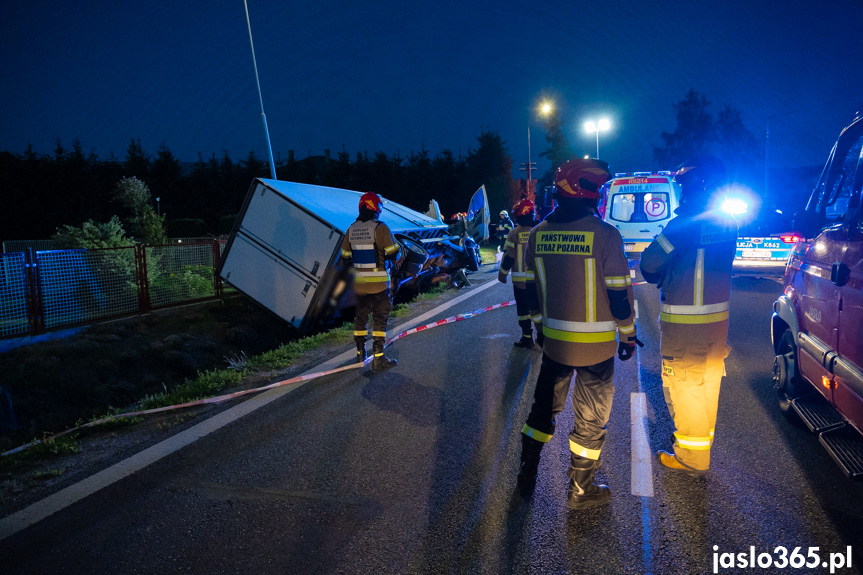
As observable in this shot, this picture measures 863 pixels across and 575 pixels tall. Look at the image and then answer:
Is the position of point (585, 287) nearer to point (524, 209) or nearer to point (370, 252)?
point (370, 252)

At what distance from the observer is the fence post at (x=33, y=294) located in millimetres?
8000

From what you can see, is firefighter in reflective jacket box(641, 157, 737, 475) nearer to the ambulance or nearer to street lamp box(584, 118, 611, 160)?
the ambulance

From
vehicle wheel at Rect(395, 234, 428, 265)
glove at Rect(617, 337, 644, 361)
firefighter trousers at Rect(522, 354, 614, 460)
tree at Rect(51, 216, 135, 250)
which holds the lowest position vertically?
firefighter trousers at Rect(522, 354, 614, 460)

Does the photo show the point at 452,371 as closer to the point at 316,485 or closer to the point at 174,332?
the point at 316,485

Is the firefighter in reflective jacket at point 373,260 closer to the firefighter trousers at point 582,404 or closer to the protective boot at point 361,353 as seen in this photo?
the protective boot at point 361,353

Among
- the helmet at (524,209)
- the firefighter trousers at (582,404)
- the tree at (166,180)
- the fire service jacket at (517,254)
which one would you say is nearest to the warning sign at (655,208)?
the helmet at (524,209)

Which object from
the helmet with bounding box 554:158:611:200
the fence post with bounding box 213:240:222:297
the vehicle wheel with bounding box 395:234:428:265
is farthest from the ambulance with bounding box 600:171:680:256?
the helmet with bounding box 554:158:611:200

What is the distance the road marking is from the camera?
3104 millimetres

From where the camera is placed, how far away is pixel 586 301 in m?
3.00

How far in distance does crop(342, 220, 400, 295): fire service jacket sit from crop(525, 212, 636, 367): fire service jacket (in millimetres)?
3106

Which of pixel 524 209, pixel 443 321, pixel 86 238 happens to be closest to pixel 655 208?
pixel 524 209

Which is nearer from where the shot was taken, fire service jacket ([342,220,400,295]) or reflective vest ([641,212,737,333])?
reflective vest ([641,212,737,333])

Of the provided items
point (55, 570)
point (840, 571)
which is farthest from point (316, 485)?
point (840, 571)

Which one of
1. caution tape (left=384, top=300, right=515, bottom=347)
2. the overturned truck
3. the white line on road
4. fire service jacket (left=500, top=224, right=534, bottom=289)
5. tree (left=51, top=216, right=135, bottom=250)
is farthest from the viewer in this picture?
tree (left=51, top=216, right=135, bottom=250)
